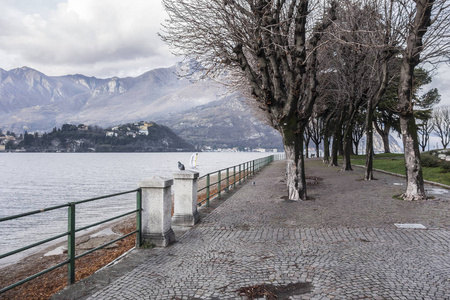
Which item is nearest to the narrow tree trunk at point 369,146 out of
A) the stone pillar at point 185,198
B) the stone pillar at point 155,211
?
the stone pillar at point 185,198

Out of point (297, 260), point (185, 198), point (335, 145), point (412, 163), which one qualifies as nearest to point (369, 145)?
point (412, 163)

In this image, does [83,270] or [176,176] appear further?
[176,176]

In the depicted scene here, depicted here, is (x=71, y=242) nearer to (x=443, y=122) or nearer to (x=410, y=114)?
(x=410, y=114)

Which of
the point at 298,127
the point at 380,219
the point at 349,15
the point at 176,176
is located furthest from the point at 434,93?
the point at 176,176

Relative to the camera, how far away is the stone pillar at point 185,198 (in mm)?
8977

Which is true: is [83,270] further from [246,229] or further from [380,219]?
[380,219]

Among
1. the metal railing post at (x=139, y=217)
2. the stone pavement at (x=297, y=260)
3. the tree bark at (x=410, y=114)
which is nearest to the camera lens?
the stone pavement at (x=297, y=260)

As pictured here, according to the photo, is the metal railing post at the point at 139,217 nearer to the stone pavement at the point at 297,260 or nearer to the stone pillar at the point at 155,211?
the stone pillar at the point at 155,211

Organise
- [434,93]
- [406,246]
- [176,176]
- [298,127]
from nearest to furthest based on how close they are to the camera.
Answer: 1. [406,246]
2. [176,176]
3. [298,127]
4. [434,93]

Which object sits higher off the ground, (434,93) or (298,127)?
(434,93)

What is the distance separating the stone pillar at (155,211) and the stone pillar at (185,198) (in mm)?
2043

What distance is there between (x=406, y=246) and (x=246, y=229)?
11.2ft

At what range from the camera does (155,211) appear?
6.82 metres

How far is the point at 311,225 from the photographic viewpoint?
8.76 m
